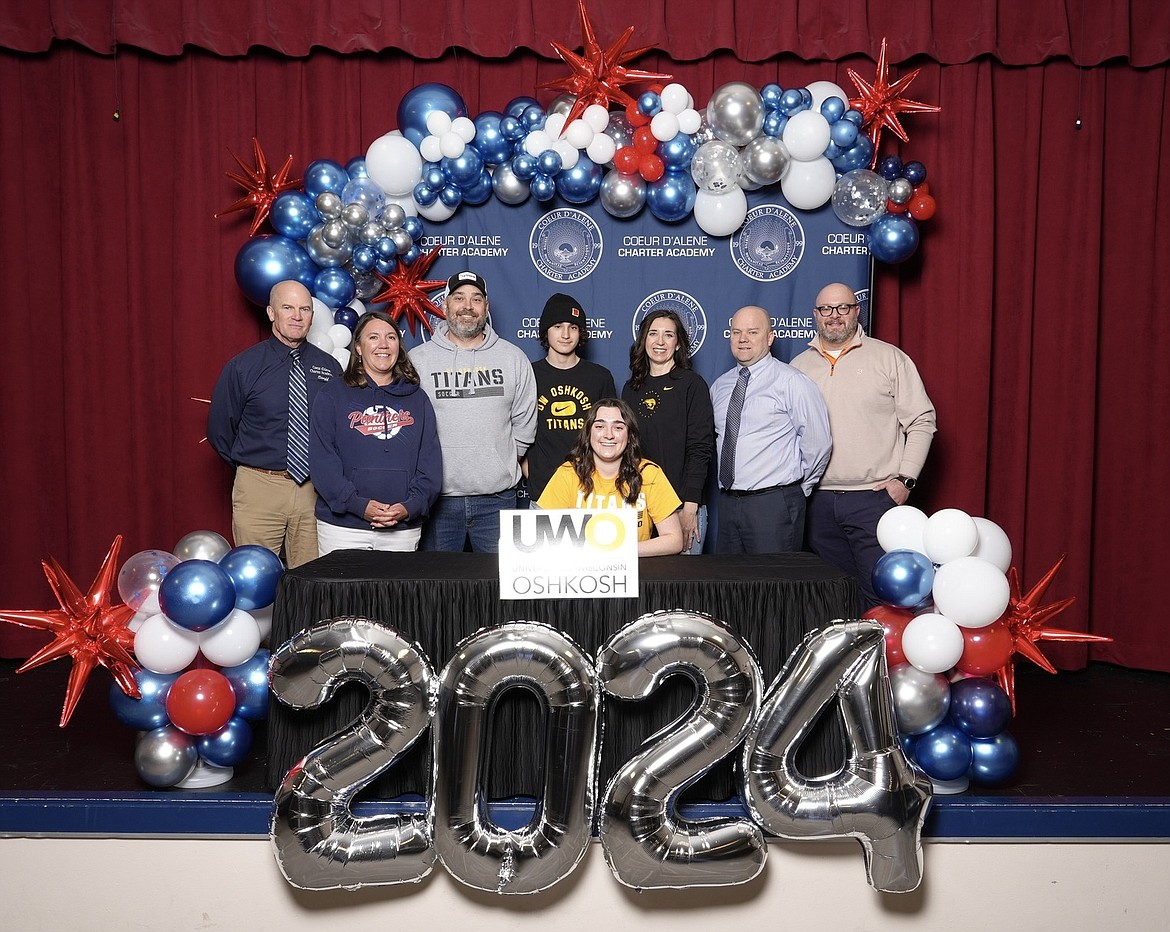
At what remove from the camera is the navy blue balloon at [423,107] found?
3354 mm

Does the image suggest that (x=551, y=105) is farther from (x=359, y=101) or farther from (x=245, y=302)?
(x=245, y=302)

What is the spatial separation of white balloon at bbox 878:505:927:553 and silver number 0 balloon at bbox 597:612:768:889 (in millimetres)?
660

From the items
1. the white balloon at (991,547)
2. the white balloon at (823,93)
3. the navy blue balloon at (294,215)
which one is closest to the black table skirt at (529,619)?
the white balloon at (991,547)

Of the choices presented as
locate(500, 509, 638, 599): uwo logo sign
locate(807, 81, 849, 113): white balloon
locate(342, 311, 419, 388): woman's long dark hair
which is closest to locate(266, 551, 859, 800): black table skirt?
locate(500, 509, 638, 599): uwo logo sign

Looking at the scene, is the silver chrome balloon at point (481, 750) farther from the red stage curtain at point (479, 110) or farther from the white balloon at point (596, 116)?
the red stage curtain at point (479, 110)

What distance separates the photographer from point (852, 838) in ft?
6.23

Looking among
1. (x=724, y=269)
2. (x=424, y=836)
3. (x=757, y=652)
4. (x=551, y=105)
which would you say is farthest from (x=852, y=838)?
(x=551, y=105)

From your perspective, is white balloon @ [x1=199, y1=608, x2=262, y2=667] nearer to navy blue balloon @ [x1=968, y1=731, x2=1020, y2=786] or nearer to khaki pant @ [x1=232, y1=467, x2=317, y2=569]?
khaki pant @ [x1=232, y1=467, x2=317, y2=569]

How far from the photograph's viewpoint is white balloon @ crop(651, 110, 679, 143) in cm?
328

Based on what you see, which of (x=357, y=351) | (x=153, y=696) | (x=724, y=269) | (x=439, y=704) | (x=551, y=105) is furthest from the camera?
(x=724, y=269)

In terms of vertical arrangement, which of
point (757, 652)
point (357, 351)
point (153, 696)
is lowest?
point (153, 696)

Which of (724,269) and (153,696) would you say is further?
(724,269)

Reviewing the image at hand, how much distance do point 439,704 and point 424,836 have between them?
0.87 ft

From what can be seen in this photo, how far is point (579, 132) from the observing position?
328cm
